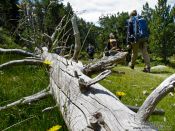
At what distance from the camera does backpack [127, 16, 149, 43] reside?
48.7ft

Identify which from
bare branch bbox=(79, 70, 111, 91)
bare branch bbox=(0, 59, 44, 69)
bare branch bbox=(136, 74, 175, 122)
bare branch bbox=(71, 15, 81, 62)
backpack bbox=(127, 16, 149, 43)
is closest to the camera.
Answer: bare branch bbox=(136, 74, 175, 122)

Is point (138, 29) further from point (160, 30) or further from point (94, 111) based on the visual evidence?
point (160, 30)

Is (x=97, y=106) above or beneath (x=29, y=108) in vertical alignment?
above

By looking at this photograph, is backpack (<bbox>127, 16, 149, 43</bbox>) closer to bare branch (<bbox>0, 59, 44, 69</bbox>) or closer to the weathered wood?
bare branch (<bbox>0, 59, 44, 69</bbox>)

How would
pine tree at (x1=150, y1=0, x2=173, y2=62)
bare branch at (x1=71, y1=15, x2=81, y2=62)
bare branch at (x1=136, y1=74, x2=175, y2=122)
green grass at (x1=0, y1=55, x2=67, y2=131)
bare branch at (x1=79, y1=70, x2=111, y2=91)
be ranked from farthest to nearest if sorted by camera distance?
pine tree at (x1=150, y1=0, x2=173, y2=62), bare branch at (x1=71, y1=15, x2=81, y2=62), green grass at (x1=0, y1=55, x2=67, y2=131), bare branch at (x1=79, y1=70, x2=111, y2=91), bare branch at (x1=136, y1=74, x2=175, y2=122)

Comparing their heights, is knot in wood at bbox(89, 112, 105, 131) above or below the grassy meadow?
above

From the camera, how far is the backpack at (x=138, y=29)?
14844 millimetres

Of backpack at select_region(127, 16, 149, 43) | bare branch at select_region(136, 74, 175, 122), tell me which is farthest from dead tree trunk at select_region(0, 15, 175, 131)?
→ backpack at select_region(127, 16, 149, 43)

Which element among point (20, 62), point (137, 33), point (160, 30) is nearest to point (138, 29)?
point (137, 33)

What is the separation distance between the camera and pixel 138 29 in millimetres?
15117

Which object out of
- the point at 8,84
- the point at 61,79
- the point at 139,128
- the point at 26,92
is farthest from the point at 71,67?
the point at 139,128

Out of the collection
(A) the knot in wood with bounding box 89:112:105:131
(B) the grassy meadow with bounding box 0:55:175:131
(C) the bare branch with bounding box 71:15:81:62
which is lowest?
(B) the grassy meadow with bounding box 0:55:175:131

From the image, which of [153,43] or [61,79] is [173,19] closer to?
[153,43]

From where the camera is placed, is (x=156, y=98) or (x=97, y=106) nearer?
(x=156, y=98)
